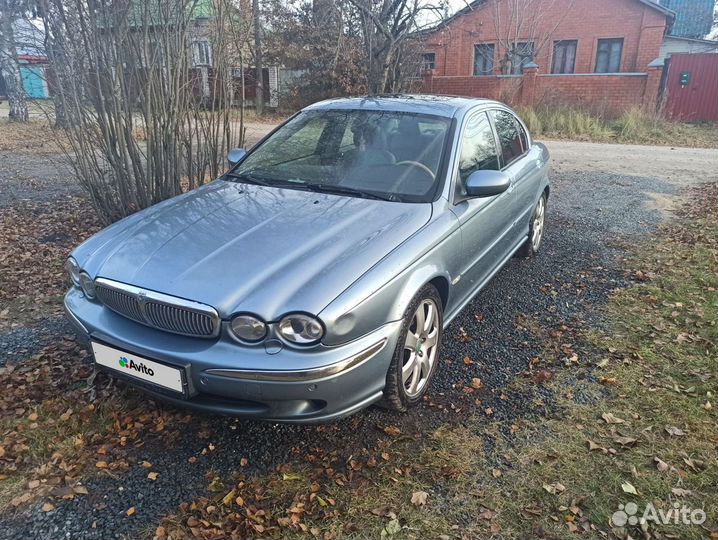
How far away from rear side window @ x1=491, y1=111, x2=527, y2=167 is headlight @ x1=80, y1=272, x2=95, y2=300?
3.14 m

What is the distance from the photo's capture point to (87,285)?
2.82m

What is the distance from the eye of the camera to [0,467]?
2502 millimetres

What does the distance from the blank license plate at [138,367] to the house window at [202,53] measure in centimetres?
405

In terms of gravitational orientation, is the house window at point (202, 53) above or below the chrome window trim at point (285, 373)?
above

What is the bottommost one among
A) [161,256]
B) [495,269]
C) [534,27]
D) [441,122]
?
[495,269]

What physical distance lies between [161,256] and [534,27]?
2467cm

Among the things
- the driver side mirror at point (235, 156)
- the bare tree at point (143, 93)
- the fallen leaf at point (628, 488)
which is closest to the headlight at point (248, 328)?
the fallen leaf at point (628, 488)

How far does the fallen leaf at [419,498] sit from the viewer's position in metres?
2.36

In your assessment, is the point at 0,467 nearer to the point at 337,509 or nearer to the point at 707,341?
the point at 337,509

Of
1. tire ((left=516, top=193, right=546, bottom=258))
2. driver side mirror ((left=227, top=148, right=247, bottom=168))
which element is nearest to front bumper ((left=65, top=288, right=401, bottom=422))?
driver side mirror ((left=227, top=148, right=247, bottom=168))

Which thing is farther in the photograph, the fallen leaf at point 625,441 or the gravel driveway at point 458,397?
the fallen leaf at point 625,441

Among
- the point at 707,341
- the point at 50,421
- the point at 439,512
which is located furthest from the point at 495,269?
the point at 50,421

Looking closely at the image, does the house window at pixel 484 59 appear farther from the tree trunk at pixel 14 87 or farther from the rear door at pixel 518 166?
the rear door at pixel 518 166
